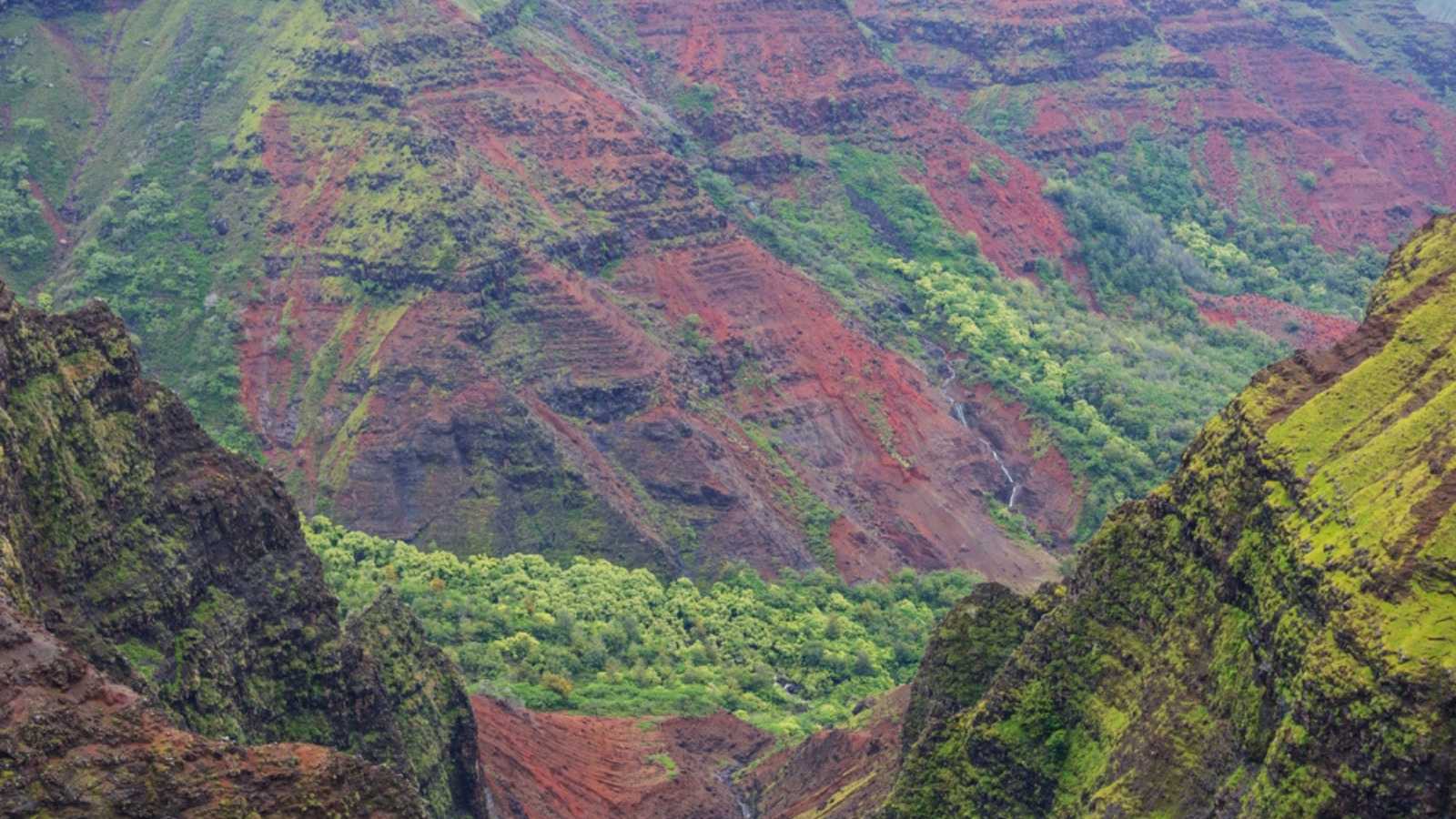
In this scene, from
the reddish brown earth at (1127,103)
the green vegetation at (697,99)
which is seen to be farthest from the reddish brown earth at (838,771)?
the reddish brown earth at (1127,103)

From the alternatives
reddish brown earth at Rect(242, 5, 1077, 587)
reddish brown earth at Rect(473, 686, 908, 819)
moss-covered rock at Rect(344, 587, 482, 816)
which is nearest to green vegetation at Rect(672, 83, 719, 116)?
reddish brown earth at Rect(242, 5, 1077, 587)

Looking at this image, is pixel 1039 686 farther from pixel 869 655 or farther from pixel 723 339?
pixel 723 339

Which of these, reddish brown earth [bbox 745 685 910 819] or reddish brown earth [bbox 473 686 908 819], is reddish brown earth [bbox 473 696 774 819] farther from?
reddish brown earth [bbox 745 685 910 819]

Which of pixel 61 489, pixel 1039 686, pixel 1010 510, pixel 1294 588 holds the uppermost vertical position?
pixel 1294 588

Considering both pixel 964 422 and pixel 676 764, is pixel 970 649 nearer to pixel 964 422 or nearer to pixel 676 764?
pixel 676 764

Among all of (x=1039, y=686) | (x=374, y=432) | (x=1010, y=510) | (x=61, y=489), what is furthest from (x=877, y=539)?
(x=61, y=489)

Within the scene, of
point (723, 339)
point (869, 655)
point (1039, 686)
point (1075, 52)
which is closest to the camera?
point (1039, 686)
